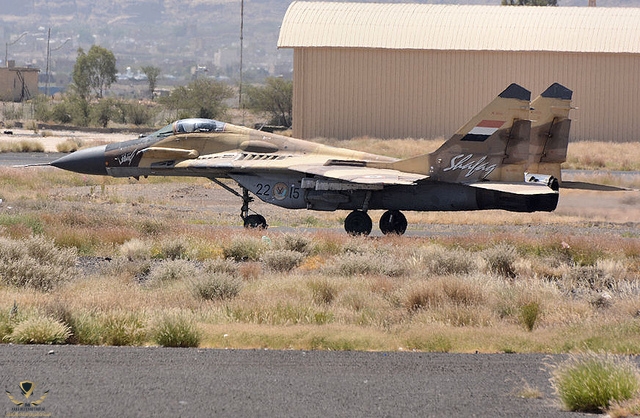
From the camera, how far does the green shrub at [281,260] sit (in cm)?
1802

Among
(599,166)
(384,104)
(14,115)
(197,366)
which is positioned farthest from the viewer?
(14,115)

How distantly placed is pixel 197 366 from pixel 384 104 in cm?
4589

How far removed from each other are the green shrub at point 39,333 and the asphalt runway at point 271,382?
0.25 meters

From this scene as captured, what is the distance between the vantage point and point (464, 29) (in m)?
56.2

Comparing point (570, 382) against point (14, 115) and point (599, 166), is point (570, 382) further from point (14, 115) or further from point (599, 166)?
point (14, 115)

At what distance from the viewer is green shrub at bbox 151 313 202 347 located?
1122cm

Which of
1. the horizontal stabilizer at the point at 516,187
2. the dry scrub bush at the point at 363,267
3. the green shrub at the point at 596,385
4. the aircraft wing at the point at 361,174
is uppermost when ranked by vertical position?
the aircraft wing at the point at 361,174

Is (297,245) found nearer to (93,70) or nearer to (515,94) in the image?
(515,94)

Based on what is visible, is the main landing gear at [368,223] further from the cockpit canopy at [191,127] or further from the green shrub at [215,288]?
the green shrub at [215,288]

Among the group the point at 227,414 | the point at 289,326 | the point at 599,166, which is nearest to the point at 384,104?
the point at 599,166

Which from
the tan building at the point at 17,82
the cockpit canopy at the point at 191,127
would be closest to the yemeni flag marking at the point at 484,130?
→ the cockpit canopy at the point at 191,127

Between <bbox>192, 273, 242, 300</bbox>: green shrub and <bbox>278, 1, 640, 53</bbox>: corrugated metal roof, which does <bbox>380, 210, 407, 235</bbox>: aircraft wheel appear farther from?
<bbox>278, 1, 640, 53</bbox>: corrugated metal roof

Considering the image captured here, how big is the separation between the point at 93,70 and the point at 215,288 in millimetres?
105896

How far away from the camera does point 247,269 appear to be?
17219mm
